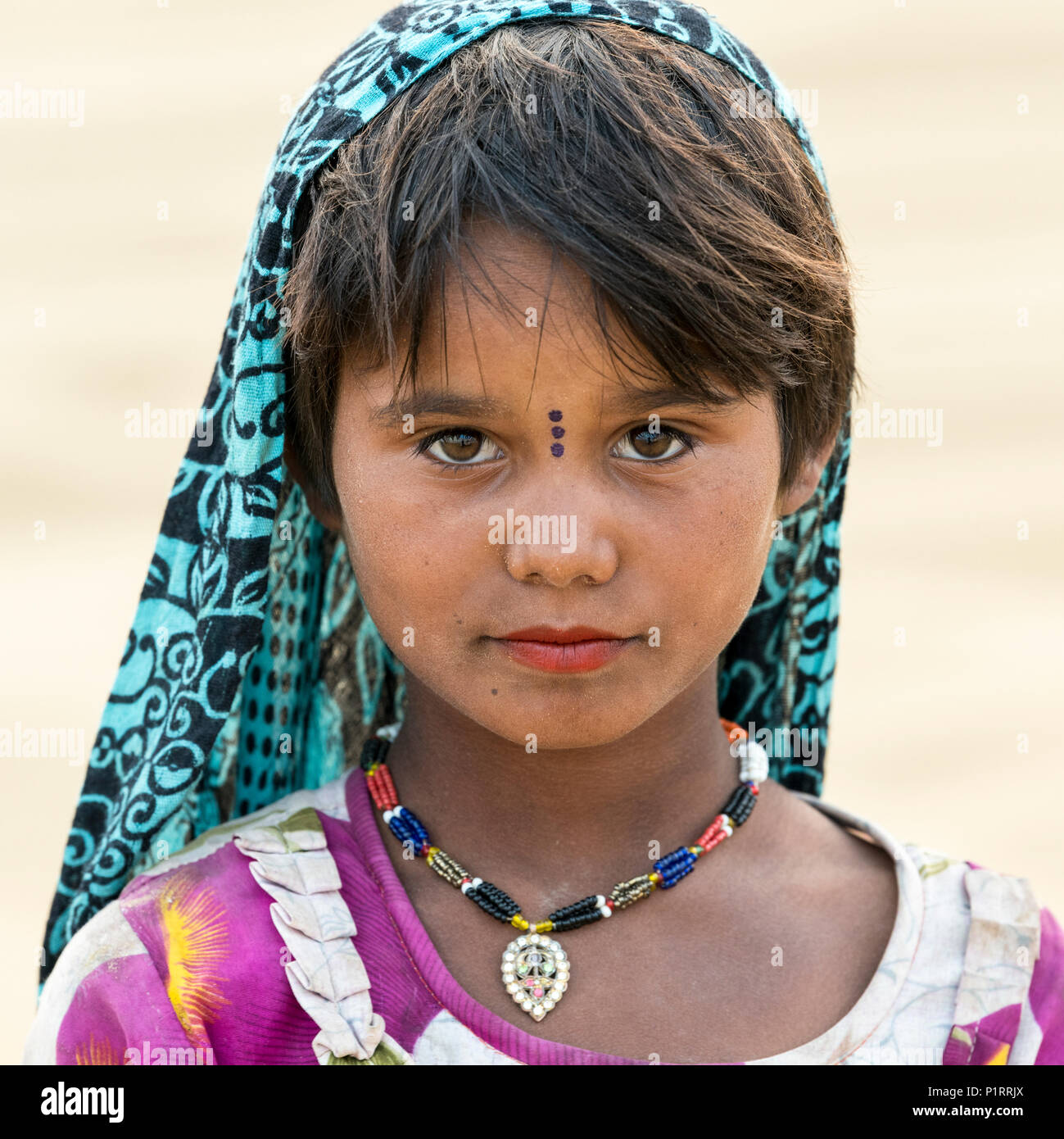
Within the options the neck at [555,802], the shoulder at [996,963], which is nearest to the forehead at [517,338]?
the neck at [555,802]

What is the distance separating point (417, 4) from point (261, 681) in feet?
3.06

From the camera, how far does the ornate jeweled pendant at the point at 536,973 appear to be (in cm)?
179

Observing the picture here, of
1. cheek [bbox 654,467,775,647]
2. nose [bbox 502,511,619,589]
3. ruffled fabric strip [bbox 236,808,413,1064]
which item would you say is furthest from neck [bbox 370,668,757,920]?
nose [bbox 502,511,619,589]

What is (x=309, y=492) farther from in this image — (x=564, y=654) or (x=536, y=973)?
(x=536, y=973)

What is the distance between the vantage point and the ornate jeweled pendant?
5.87 feet

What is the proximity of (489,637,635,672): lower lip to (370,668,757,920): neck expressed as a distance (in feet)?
0.85

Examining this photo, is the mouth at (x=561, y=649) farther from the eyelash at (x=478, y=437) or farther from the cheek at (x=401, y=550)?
the eyelash at (x=478, y=437)

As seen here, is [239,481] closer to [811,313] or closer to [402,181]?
[402,181]

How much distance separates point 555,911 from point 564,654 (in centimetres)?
37

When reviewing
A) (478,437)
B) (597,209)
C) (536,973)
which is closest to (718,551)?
(478,437)

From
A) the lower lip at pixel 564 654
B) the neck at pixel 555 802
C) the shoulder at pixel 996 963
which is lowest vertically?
the shoulder at pixel 996 963

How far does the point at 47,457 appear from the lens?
255 inches

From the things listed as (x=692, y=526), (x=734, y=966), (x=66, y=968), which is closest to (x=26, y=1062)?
(x=66, y=968)

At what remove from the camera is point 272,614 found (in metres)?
2.08
